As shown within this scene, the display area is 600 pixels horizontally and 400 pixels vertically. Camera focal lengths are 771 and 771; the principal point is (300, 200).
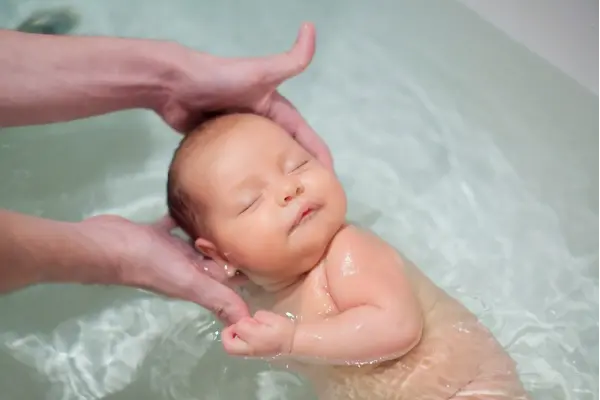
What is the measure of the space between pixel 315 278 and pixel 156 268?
0.72 ft

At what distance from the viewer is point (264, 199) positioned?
1010 mm

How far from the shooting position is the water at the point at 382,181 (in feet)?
4.22

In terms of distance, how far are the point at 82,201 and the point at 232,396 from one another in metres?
0.50

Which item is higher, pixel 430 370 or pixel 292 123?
pixel 292 123

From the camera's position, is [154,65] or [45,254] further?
[154,65]

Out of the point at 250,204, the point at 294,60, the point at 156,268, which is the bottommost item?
the point at 156,268

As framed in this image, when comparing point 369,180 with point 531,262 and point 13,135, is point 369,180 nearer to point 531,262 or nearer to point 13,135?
point 531,262

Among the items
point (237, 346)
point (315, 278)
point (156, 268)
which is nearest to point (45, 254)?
point (156, 268)

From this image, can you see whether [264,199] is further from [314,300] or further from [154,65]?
[154,65]

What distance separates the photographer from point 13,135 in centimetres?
154

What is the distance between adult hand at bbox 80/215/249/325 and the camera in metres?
1.01

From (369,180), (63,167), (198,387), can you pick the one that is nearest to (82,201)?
(63,167)

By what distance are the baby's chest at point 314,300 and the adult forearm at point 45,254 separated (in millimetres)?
260

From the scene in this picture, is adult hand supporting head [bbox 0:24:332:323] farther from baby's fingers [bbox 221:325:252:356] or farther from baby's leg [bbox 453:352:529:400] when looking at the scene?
baby's leg [bbox 453:352:529:400]
